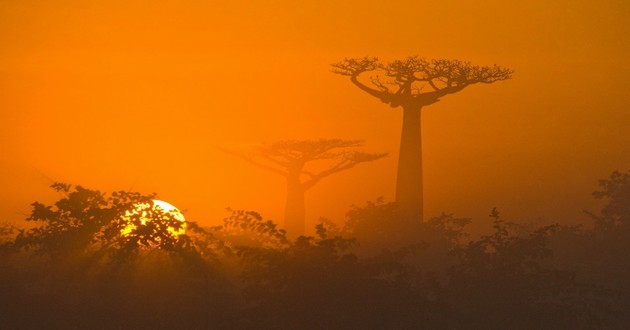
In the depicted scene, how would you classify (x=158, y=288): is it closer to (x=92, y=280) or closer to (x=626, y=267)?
(x=92, y=280)

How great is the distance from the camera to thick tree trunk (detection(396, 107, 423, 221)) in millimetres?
38781

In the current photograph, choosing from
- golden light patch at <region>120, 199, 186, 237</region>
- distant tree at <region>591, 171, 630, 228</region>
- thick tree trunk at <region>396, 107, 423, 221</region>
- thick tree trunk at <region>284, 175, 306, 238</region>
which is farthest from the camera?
thick tree trunk at <region>284, 175, 306, 238</region>

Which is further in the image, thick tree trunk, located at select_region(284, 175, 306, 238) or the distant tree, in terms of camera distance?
thick tree trunk, located at select_region(284, 175, 306, 238)

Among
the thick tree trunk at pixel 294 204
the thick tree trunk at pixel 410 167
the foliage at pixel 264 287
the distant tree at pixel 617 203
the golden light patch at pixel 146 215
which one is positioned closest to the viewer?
the foliage at pixel 264 287

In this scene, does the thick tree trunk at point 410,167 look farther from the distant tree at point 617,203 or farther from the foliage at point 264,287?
the foliage at point 264,287

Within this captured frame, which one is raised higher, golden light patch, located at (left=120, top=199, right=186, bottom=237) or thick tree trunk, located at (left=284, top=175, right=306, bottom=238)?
thick tree trunk, located at (left=284, top=175, right=306, bottom=238)

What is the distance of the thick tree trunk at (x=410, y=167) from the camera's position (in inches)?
1527

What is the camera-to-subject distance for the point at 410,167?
128 ft

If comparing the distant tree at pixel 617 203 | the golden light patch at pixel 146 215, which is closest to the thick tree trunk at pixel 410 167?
the distant tree at pixel 617 203

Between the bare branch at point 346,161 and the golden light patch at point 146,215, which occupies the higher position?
the bare branch at point 346,161

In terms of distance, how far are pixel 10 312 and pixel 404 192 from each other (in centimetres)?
2015

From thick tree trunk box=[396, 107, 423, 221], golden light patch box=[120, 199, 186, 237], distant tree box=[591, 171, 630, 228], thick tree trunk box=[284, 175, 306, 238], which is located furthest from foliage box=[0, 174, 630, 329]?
thick tree trunk box=[284, 175, 306, 238]

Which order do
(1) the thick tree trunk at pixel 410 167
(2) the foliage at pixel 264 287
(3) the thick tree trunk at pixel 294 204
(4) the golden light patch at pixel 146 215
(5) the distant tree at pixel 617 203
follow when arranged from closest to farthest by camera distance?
(2) the foliage at pixel 264 287 → (4) the golden light patch at pixel 146 215 → (5) the distant tree at pixel 617 203 → (1) the thick tree trunk at pixel 410 167 → (3) the thick tree trunk at pixel 294 204

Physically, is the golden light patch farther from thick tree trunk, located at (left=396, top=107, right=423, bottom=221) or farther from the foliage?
thick tree trunk, located at (left=396, top=107, right=423, bottom=221)
